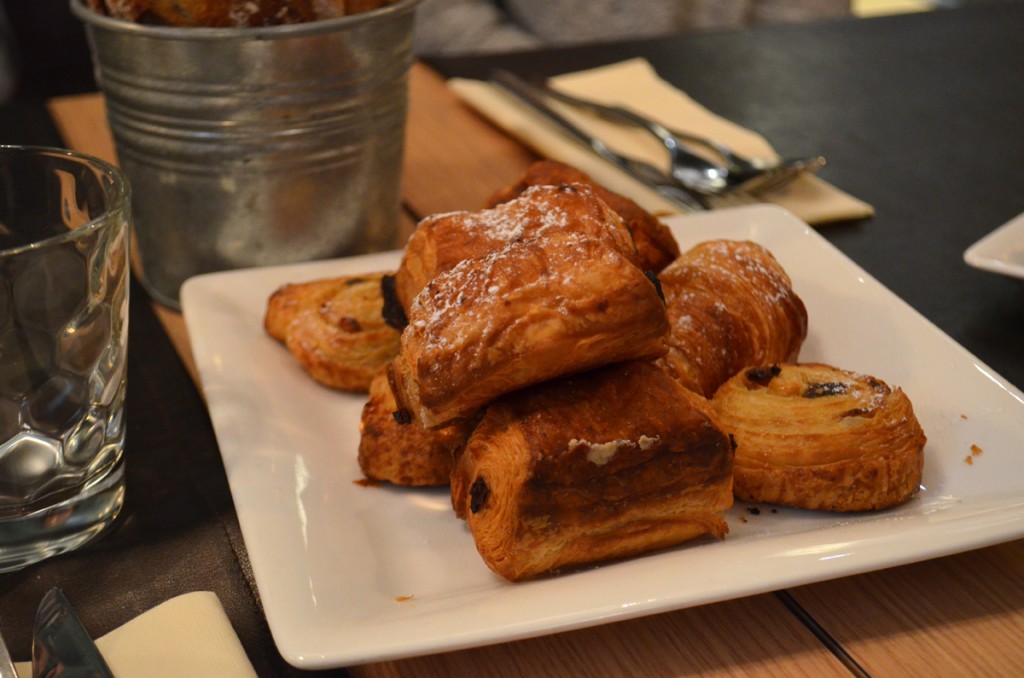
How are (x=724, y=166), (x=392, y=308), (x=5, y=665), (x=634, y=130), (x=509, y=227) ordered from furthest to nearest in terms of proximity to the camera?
(x=634, y=130) → (x=724, y=166) → (x=392, y=308) → (x=509, y=227) → (x=5, y=665)

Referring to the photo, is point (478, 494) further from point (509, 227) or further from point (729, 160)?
point (729, 160)

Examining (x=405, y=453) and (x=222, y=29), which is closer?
(x=405, y=453)

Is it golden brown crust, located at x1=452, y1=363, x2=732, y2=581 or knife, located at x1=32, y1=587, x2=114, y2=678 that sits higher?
golden brown crust, located at x1=452, y1=363, x2=732, y2=581

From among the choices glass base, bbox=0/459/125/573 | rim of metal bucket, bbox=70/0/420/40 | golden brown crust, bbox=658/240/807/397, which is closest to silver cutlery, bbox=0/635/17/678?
glass base, bbox=0/459/125/573

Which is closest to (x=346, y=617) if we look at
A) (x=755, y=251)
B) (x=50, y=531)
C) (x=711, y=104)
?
(x=50, y=531)

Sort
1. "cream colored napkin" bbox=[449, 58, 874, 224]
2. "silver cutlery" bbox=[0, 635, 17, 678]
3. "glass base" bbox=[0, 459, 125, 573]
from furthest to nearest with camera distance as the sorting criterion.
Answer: "cream colored napkin" bbox=[449, 58, 874, 224] < "glass base" bbox=[0, 459, 125, 573] < "silver cutlery" bbox=[0, 635, 17, 678]

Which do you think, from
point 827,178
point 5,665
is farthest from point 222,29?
point 827,178

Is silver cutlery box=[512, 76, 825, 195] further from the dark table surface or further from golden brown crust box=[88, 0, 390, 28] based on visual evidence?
Answer: golden brown crust box=[88, 0, 390, 28]
